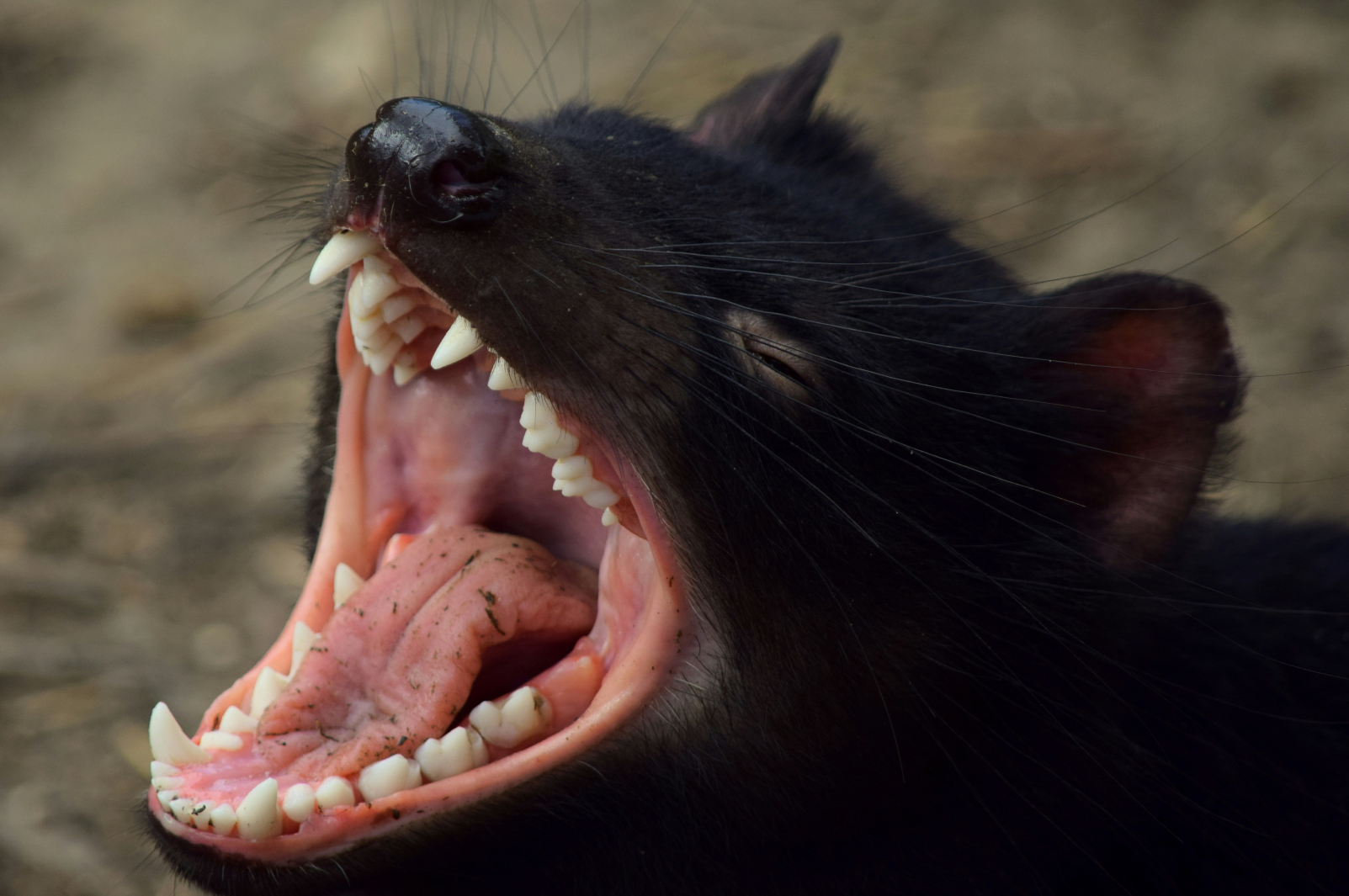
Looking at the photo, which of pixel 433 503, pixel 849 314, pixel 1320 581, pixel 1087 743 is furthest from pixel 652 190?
pixel 1320 581

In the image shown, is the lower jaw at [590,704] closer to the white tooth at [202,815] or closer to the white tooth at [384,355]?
the white tooth at [202,815]

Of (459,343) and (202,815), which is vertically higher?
(459,343)

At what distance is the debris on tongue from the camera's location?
1864 mm

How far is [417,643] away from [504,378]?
1.73ft

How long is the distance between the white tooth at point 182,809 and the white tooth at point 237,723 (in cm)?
22

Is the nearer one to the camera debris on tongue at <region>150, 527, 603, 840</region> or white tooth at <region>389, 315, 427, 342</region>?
debris on tongue at <region>150, 527, 603, 840</region>

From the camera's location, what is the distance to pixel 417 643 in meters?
2.09

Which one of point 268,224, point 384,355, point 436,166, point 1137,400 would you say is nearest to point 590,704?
point 384,355

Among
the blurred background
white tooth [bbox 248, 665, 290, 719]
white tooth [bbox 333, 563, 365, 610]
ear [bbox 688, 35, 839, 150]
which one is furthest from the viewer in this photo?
the blurred background

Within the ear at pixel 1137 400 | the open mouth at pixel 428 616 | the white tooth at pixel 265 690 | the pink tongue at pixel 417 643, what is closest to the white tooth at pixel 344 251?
the open mouth at pixel 428 616

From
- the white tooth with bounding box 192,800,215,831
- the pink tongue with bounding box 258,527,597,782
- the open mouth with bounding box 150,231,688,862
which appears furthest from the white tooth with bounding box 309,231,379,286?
the white tooth with bounding box 192,800,215,831

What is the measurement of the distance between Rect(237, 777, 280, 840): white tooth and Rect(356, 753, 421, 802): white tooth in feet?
0.44

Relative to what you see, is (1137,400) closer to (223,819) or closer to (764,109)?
(764,109)

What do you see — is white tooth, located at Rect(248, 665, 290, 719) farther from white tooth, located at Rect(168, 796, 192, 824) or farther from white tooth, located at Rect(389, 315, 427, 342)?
white tooth, located at Rect(389, 315, 427, 342)
